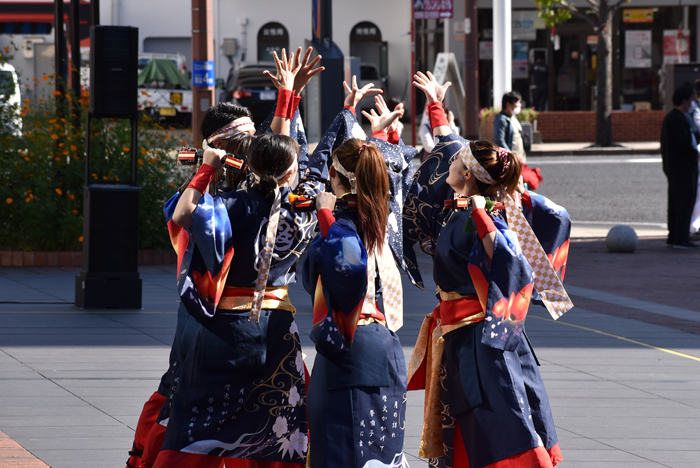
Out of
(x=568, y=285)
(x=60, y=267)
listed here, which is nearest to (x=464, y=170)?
(x=568, y=285)

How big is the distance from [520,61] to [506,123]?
1995 cm

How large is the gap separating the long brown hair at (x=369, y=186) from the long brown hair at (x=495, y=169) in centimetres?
37

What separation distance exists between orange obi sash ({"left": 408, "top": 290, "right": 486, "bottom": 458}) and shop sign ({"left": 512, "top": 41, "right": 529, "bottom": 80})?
2698cm

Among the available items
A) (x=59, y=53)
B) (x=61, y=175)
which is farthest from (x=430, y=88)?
(x=59, y=53)

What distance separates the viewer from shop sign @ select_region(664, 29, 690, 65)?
29.9 m

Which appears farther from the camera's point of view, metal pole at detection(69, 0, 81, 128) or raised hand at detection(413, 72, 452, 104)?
metal pole at detection(69, 0, 81, 128)

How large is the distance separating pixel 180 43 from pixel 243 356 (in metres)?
32.3

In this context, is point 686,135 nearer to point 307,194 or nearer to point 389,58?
point 307,194

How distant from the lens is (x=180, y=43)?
34.8 meters

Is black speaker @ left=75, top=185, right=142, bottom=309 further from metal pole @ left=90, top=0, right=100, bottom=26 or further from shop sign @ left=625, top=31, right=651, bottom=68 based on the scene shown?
shop sign @ left=625, top=31, right=651, bottom=68

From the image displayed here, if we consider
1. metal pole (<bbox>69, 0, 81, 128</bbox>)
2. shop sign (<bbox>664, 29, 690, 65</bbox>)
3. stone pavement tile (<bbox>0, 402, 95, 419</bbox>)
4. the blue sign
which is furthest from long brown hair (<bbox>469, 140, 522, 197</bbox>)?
shop sign (<bbox>664, 29, 690, 65</bbox>)

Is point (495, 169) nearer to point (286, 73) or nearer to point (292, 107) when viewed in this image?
point (292, 107)

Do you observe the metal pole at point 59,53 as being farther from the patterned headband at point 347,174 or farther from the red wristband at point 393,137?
the patterned headband at point 347,174

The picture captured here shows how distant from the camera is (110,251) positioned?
7977mm
